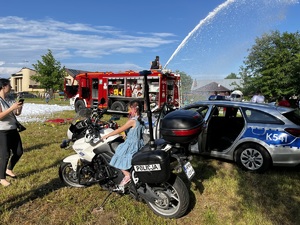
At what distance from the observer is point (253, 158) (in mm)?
5473

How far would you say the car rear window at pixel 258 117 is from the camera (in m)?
5.29

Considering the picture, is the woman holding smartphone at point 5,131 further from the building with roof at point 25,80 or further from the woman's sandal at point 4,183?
the building with roof at point 25,80

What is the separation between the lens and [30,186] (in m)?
4.71

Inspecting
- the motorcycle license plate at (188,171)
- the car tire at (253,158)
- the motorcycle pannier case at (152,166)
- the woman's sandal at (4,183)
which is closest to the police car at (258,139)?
the car tire at (253,158)

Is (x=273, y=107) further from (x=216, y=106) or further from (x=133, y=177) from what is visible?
(x=133, y=177)

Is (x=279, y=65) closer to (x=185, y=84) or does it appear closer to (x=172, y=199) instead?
(x=185, y=84)

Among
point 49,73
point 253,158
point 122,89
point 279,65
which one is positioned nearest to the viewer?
point 253,158

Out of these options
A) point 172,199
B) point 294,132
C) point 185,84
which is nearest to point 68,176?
point 172,199

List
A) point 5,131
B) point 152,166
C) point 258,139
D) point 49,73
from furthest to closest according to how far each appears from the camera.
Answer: point 49,73
point 258,139
point 5,131
point 152,166

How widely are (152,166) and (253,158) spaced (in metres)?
3.01

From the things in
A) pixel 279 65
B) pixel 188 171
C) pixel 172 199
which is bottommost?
pixel 172 199

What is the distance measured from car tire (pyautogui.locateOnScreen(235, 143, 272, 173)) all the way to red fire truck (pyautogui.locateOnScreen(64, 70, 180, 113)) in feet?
26.3

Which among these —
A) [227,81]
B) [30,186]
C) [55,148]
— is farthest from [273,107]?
[227,81]

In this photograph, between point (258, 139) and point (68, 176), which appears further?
point (258, 139)
